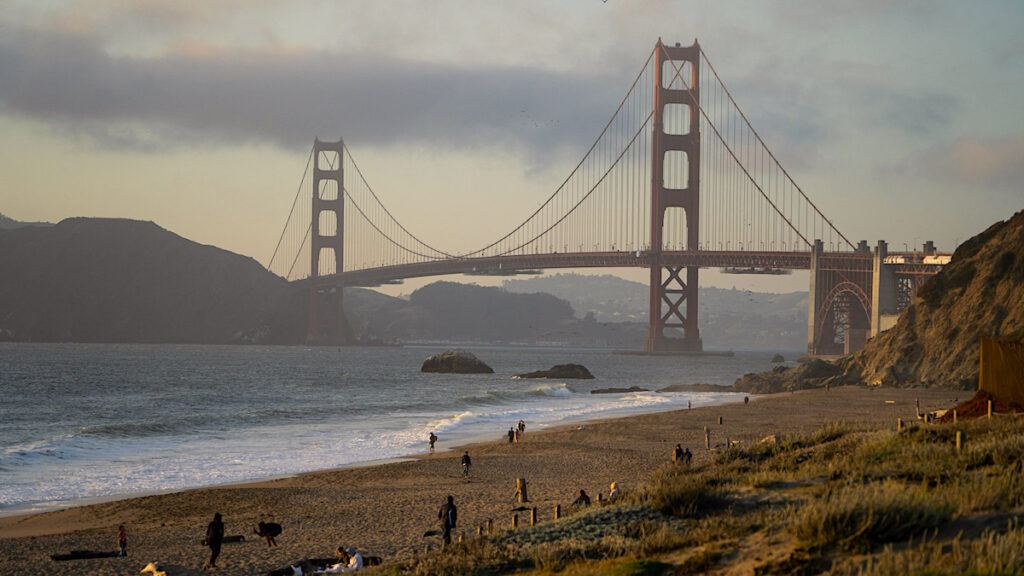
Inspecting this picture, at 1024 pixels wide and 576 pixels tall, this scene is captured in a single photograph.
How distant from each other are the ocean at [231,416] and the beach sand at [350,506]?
86.4 inches

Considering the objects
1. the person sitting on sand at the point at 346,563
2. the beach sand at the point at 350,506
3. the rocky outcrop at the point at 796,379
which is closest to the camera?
the person sitting on sand at the point at 346,563

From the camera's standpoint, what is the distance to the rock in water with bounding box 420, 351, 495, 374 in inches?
3366

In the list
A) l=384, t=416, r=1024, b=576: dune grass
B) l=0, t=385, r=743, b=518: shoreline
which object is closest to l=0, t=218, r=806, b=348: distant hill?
l=0, t=385, r=743, b=518: shoreline

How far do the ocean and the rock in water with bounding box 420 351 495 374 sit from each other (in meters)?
1.86

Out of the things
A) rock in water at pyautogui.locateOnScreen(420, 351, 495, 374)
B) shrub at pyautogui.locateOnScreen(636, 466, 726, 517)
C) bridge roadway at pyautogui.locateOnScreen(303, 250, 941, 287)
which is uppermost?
bridge roadway at pyautogui.locateOnScreen(303, 250, 941, 287)

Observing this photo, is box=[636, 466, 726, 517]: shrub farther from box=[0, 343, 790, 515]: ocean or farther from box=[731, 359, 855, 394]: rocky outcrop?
box=[731, 359, 855, 394]: rocky outcrop

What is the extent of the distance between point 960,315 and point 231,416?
105 ft

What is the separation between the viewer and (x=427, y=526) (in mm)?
18062

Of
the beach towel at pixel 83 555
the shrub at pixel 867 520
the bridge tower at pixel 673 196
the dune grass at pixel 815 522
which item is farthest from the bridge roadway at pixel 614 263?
the shrub at pixel 867 520

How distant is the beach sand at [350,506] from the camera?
1596cm

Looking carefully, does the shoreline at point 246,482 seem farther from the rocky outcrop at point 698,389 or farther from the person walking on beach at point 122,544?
the rocky outcrop at point 698,389

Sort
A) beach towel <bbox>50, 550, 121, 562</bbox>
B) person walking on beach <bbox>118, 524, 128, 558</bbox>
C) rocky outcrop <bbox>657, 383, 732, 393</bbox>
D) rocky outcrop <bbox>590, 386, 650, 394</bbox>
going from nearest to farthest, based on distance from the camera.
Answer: beach towel <bbox>50, 550, 121, 562</bbox> → person walking on beach <bbox>118, 524, 128, 558</bbox> → rocky outcrop <bbox>590, 386, 650, 394</bbox> → rocky outcrop <bbox>657, 383, 732, 393</bbox>

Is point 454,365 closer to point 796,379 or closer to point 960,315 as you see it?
point 796,379

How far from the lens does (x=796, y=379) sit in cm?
6112
